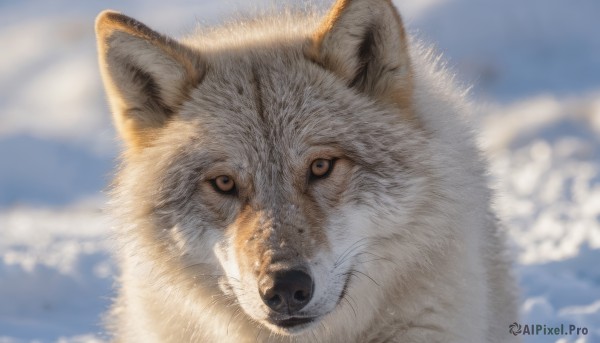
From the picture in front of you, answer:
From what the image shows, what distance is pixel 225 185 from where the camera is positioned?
428 centimetres

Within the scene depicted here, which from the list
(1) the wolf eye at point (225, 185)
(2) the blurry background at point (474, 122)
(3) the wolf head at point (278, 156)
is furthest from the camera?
(2) the blurry background at point (474, 122)

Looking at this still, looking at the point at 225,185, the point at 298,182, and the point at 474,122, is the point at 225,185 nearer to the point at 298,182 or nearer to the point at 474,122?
the point at 298,182

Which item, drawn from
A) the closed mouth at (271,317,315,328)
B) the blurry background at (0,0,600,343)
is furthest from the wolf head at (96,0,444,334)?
the blurry background at (0,0,600,343)

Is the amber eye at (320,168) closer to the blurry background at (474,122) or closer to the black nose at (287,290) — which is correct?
the black nose at (287,290)

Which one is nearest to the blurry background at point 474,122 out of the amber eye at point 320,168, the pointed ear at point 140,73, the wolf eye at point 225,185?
the pointed ear at point 140,73

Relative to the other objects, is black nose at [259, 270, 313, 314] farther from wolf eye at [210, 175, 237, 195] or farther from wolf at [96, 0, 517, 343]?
wolf eye at [210, 175, 237, 195]

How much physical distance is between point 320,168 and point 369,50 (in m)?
0.68

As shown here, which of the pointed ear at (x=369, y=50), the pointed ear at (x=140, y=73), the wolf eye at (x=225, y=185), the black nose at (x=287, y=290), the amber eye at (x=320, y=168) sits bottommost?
the black nose at (x=287, y=290)

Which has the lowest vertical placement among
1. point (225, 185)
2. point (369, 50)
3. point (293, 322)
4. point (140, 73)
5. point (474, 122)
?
point (293, 322)

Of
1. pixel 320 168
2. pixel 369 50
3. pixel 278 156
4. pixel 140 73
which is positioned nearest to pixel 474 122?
pixel 369 50

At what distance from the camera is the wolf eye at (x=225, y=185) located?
4.27 m

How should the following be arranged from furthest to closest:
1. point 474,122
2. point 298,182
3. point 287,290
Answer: point 474,122, point 298,182, point 287,290

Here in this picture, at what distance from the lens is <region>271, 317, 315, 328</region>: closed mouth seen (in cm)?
397

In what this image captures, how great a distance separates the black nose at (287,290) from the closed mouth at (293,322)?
10 cm
